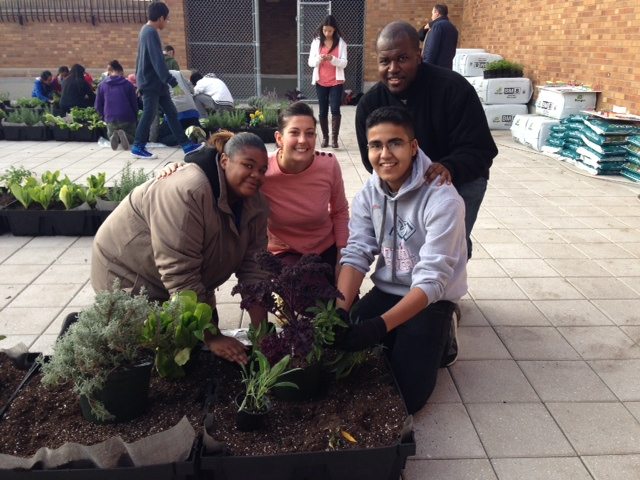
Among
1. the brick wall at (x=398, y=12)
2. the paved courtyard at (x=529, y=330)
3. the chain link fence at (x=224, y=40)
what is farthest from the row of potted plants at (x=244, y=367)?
the brick wall at (x=398, y=12)

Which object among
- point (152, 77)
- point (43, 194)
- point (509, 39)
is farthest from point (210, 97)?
point (509, 39)

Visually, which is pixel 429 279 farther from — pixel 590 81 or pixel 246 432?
pixel 590 81

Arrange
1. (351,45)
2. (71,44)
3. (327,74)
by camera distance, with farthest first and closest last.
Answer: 1. (351,45)
2. (71,44)
3. (327,74)

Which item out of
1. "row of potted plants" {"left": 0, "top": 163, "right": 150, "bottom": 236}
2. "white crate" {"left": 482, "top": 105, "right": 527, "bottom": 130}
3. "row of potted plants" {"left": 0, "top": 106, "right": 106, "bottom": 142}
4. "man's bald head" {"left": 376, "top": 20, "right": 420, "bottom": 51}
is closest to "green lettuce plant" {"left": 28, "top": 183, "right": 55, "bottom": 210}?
"row of potted plants" {"left": 0, "top": 163, "right": 150, "bottom": 236}

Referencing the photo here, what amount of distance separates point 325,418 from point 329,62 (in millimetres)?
6371

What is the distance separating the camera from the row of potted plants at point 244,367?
1.96 metres

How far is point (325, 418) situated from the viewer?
2166mm

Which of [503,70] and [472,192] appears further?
[503,70]

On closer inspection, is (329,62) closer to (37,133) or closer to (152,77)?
(152,77)

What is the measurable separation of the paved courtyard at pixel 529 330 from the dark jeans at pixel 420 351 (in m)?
0.14

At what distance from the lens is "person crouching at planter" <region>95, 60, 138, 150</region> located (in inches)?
314

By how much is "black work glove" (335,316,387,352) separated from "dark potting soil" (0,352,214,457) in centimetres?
60

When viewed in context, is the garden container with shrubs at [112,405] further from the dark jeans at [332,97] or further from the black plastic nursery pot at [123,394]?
the dark jeans at [332,97]

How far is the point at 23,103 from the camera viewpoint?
10844 mm
